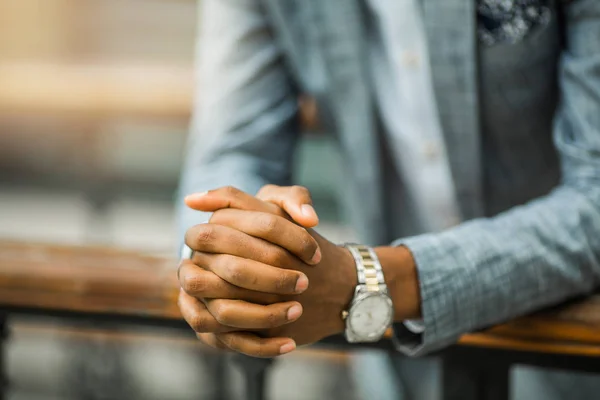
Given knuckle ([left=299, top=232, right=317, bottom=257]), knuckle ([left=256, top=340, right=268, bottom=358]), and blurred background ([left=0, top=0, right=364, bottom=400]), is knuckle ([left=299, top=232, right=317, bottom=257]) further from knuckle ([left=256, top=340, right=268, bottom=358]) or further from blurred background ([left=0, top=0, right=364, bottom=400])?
blurred background ([left=0, top=0, right=364, bottom=400])

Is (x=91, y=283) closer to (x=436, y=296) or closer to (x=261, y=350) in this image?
(x=261, y=350)

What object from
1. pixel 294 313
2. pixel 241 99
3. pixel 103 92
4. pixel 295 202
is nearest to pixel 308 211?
pixel 295 202

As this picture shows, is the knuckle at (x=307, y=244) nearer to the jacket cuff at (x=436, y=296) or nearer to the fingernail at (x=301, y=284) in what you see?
the fingernail at (x=301, y=284)

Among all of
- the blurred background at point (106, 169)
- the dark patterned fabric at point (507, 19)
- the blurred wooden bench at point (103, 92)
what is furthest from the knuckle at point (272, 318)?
the blurred wooden bench at point (103, 92)

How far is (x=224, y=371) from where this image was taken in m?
2.44

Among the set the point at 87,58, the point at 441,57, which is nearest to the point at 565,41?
the point at 441,57

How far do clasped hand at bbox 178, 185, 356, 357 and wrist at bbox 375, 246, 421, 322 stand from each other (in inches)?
1.9

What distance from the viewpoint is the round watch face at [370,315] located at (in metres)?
0.84

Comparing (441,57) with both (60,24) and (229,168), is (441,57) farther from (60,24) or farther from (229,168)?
(60,24)

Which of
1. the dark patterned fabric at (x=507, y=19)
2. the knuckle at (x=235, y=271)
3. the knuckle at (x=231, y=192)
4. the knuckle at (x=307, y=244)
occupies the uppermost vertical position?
the dark patterned fabric at (x=507, y=19)

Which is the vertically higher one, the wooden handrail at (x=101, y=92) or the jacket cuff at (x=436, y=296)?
the wooden handrail at (x=101, y=92)

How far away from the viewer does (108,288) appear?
895mm

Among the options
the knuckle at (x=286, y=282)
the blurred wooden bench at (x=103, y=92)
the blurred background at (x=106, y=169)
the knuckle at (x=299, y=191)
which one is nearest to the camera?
the knuckle at (x=286, y=282)

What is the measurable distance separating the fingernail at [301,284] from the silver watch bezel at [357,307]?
0.10 meters
